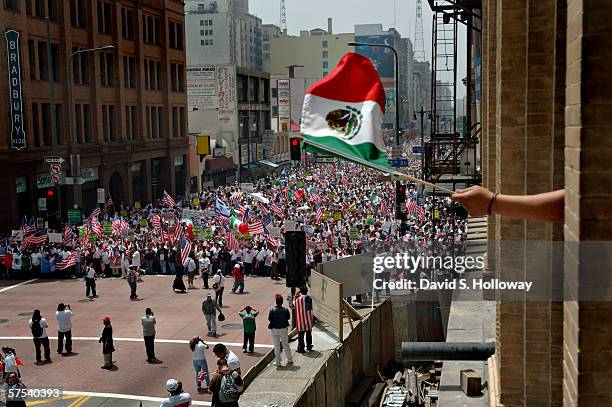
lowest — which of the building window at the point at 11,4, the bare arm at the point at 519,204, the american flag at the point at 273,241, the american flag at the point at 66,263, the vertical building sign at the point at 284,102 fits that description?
the american flag at the point at 66,263

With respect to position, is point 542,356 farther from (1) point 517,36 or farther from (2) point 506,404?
(1) point 517,36

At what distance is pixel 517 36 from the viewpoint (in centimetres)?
1070

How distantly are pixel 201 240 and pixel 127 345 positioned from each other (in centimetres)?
1177

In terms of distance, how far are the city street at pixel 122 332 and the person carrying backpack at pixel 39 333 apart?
10.4 inches

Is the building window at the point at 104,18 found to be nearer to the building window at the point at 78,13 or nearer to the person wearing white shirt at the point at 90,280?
the building window at the point at 78,13

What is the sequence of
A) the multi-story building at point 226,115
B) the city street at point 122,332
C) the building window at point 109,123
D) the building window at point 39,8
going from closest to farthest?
1. the city street at point 122,332
2. the building window at point 39,8
3. the building window at point 109,123
4. the multi-story building at point 226,115

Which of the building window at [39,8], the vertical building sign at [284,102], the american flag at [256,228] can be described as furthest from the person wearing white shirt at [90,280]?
the vertical building sign at [284,102]

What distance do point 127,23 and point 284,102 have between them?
116ft

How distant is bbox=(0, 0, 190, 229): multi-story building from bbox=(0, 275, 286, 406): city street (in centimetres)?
926

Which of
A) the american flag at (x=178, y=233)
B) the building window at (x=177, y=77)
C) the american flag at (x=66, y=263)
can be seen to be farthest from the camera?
the building window at (x=177, y=77)

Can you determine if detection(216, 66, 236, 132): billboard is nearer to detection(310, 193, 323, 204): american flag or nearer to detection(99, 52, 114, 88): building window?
detection(99, 52, 114, 88): building window

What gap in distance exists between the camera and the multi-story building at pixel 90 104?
129ft

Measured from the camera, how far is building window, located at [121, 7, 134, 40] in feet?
177

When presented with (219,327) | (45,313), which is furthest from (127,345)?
(45,313)
